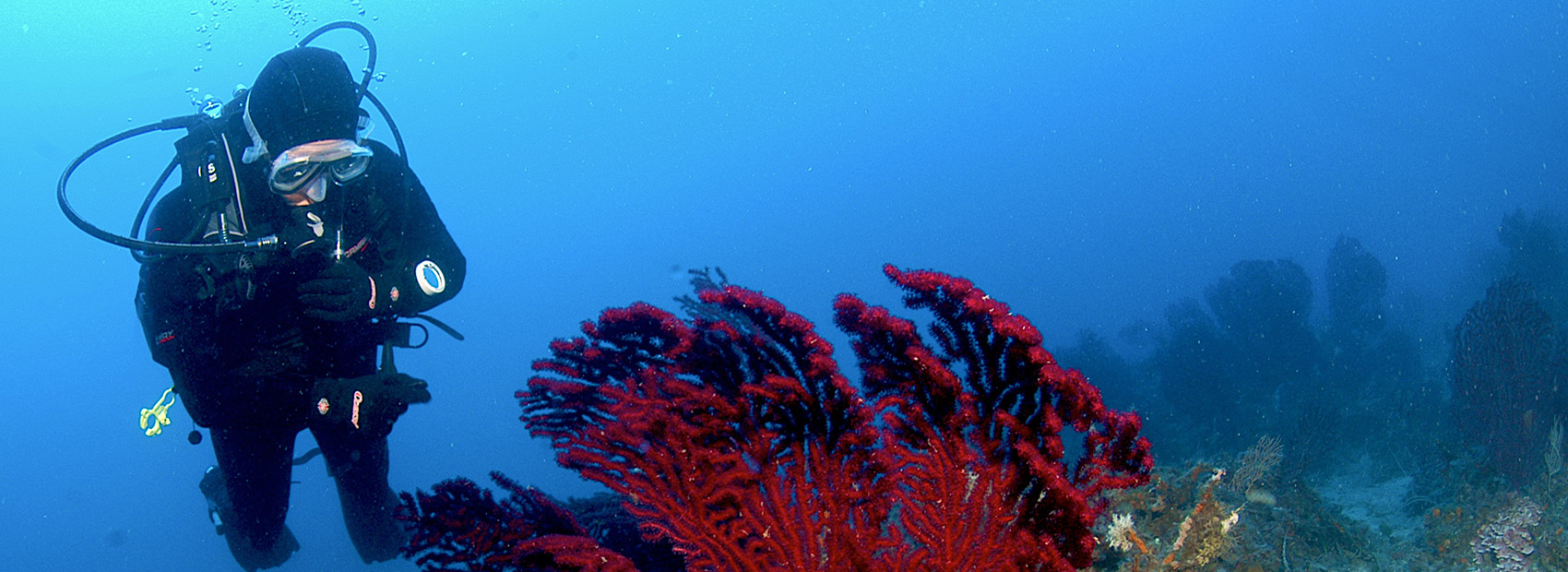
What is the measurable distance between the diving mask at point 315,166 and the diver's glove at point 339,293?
0.48 metres

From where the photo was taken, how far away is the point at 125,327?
66375mm

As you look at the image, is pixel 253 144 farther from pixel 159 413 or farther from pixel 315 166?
pixel 159 413

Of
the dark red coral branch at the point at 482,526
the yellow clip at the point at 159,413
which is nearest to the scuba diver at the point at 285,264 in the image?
the yellow clip at the point at 159,413

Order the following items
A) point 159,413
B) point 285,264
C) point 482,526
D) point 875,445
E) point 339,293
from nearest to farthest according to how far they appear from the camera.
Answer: point 875,445 → point 482,526 → point 339,293 → point 285,264 → point 159,413

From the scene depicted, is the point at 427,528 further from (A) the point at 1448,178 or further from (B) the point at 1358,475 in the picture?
(A) the point at 1448,178

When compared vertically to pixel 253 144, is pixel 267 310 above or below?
below

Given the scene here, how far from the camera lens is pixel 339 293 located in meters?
4.13

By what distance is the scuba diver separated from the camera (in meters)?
4.12

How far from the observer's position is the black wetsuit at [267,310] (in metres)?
4.21

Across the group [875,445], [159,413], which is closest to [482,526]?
[875,445]

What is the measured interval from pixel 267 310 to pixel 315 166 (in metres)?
1.01

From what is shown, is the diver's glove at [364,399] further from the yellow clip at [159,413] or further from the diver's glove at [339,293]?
the yellow clip at [159,413]

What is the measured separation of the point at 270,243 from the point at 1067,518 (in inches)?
174

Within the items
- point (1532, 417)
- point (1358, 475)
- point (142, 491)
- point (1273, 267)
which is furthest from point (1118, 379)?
point (142, 491)
